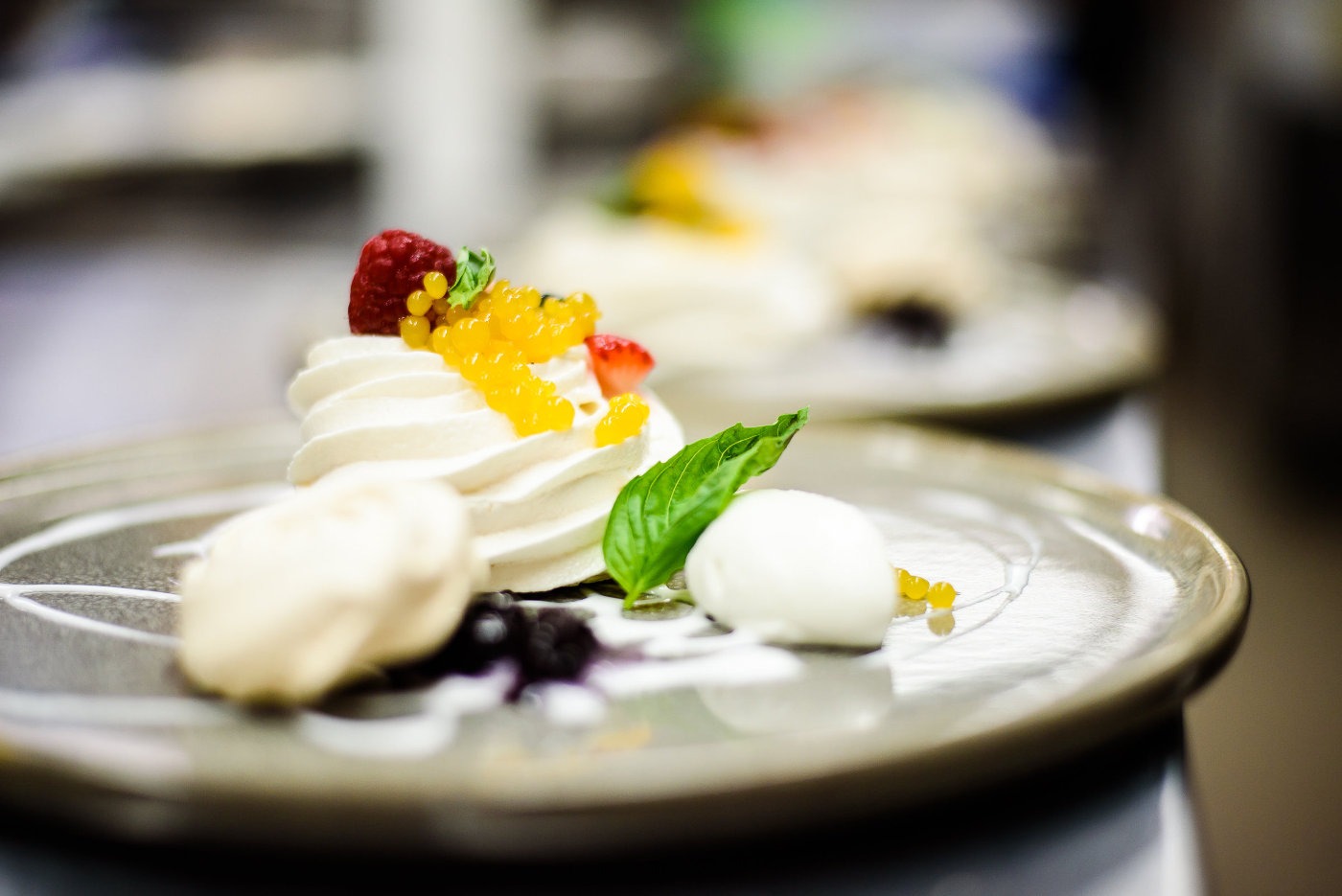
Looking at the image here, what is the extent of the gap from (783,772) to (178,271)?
5176 mm

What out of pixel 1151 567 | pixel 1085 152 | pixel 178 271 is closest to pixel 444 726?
pixel 1151 567

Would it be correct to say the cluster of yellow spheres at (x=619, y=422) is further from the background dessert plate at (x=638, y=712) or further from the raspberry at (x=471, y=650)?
the raspberry at (x=471, y=650)

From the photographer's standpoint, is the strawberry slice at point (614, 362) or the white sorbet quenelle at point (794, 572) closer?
the white sorbet quenelle at point (794, 572)

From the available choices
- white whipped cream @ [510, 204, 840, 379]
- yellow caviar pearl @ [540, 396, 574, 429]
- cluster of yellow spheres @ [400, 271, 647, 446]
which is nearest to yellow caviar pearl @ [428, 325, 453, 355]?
cluster of yellow spheres @ [400, 271, 647, 446]

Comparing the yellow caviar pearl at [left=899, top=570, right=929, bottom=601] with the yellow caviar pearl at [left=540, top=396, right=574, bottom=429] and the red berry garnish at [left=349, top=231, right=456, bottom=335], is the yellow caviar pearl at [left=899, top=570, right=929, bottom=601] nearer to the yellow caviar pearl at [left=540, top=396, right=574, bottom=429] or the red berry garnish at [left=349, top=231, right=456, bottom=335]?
the yellow caviar pearl at [left=540, top=396, right=574, bottom=429]

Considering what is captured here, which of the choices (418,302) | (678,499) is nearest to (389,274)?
(418,302)

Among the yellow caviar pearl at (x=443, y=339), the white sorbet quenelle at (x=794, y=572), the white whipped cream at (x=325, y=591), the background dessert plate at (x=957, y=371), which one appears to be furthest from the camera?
the background dessert plate at (x=957, y=371)

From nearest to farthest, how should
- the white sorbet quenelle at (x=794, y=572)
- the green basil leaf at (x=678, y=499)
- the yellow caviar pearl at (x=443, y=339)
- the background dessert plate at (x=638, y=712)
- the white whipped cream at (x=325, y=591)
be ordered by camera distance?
the background dessert plate at (x=638, y=712)
the white whipped cream at (x=325, y=591)
the white sorbet quenelle at (x=794, y=572)
the green basil leaf at (x=678, y=499)
the yellow caviar pearl at (x=443, y=339)

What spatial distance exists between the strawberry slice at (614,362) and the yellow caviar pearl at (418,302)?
16 centimetres

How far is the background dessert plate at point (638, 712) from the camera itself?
28.3 inches

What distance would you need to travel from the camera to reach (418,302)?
124 cm

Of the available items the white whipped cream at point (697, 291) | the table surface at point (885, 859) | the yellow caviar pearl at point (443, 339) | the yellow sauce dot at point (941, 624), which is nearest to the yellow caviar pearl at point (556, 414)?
the yellow caviar pearl at point (443, 339)

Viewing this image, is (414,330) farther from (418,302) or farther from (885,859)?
(885,859)

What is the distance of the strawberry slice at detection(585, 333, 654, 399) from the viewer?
4.22 ft
